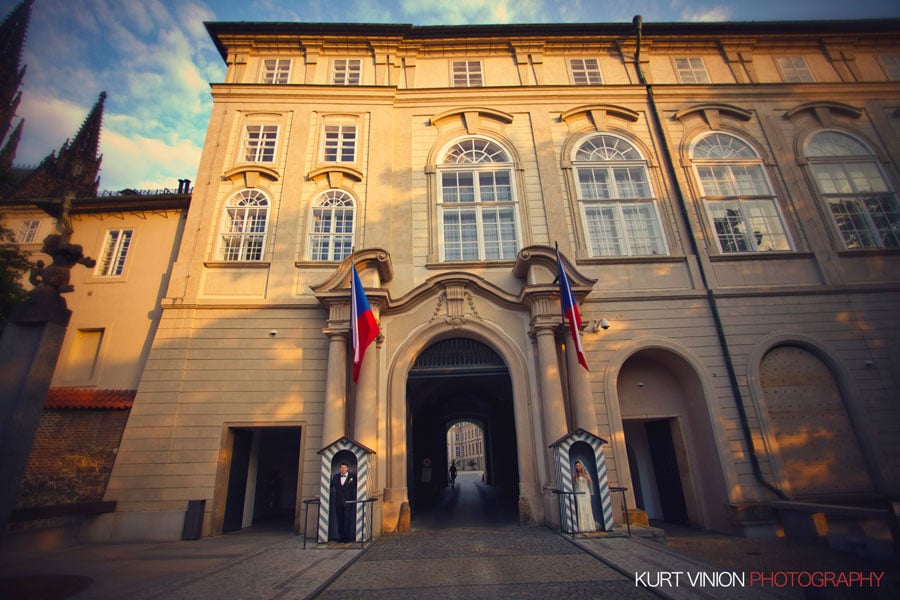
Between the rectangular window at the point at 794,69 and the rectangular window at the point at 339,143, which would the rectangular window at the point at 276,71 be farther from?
the rectangular window at the point at 794,69

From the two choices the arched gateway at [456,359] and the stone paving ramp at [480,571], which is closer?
the stone paving ramp at [480,571]

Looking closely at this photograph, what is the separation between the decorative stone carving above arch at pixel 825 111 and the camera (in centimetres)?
1553

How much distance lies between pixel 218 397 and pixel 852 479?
17363 mm

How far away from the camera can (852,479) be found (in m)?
11.0

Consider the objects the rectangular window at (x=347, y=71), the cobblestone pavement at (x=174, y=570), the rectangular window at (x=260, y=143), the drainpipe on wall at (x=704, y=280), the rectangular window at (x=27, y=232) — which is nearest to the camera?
the cobblestone pavement at (x=174, y=570)

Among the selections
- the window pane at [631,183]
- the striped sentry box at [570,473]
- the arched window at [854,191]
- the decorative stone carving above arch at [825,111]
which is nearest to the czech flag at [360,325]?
the striped sentry box at [570,473]

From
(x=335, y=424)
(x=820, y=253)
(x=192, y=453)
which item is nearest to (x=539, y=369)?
(x=335, y=424)

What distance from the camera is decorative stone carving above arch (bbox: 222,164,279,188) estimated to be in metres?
14.1

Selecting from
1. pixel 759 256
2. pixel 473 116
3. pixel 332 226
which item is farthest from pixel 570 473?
pixel 473 116

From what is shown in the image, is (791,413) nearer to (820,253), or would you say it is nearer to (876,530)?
(876,530)

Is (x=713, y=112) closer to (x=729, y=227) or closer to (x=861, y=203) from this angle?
Answer: (x=729, y=227)

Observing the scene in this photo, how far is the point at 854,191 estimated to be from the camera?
570 inches

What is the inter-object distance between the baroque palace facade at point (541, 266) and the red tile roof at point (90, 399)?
1.82 feet

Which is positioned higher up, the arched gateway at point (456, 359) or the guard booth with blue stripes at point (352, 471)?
the arched gateway at point (456, 359)
